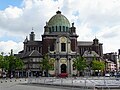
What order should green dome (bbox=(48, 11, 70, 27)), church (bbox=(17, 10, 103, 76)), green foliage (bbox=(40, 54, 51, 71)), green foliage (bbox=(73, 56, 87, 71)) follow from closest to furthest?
1. green foliage (bbox=(73, 56, 87, 71))
2. green foliage (bbox=(40, 54, 51, 71))
3. church (bbox=(17, 10, 103, 76))
4. green dome (bbox=(48, 11, 70, 27))

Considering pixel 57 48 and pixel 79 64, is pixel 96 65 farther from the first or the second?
pixel 57 48

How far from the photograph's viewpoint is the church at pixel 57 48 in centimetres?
13000

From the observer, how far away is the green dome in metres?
137

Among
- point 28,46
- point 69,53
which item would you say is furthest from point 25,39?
point 69,53

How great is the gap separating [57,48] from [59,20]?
1411 cm

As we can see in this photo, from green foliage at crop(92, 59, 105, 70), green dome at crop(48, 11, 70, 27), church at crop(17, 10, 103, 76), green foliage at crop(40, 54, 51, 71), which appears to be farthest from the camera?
green dome at crop(48, 11, 70, 27)

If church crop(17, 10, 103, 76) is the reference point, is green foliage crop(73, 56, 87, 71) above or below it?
below

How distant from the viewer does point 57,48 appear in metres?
132

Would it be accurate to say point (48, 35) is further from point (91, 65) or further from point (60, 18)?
point (91, 65)

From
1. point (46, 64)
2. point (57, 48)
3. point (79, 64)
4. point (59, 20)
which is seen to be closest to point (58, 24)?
point (59, 20)

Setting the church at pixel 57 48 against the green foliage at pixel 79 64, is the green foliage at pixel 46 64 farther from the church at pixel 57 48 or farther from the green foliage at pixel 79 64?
the green foliage at pixel 79 64

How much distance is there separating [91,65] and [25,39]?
38.0m

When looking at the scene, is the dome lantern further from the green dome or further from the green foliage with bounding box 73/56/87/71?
the green foliage with bounding box 73/56/87/71

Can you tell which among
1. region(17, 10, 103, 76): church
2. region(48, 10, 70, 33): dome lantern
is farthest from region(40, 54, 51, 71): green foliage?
region(48, 10, 70, 33): dome lantern
